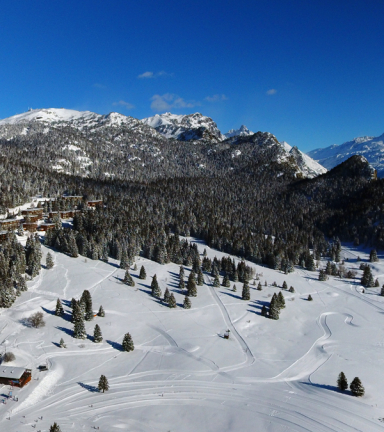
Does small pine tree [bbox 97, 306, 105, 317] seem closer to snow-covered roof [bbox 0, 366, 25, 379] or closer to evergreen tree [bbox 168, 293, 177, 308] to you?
evergreen tree [bbox 168, 293, 177, 308]

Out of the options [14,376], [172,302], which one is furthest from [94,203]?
[14,376]

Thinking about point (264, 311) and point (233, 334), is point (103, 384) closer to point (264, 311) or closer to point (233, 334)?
point (233, 334)

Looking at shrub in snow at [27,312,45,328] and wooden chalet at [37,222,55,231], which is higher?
wooden chalet at [37,222,55,231]

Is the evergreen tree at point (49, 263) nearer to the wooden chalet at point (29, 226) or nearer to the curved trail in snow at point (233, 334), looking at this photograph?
the wooden chalet at point (29, 226)

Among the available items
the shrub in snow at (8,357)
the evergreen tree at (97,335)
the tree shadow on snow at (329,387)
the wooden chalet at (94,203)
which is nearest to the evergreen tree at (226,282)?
the evergreen tree at (97,335)

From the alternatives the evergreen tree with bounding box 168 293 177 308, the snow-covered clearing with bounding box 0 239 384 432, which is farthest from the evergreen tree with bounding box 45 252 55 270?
the evergreen tree with bounding box 168 293 177 308

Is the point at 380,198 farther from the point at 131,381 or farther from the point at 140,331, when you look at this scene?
the point at 131,381

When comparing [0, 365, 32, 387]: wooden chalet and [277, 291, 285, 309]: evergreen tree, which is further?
[277, 291, 285, 309]: evergreen tree
